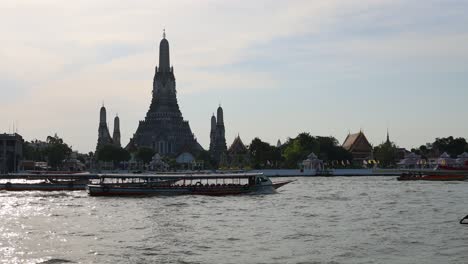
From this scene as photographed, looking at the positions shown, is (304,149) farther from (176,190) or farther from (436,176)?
(176,190)

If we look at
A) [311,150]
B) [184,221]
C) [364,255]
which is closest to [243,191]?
[184,221]

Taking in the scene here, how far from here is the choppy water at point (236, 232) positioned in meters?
36.1

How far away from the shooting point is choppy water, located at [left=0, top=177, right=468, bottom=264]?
3609 centimetres

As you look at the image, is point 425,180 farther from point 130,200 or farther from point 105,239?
Result: point 105,239

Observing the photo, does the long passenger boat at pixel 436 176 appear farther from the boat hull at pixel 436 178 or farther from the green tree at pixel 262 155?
the green tree at pixel 262 155

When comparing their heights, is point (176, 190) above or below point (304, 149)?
below

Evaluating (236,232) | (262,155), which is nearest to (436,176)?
(262,155)

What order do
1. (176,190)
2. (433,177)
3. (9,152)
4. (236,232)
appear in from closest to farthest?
(236,232) < (176,190) < (433,177) < (9,152)

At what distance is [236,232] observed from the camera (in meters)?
45.8

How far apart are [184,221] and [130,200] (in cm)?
2589

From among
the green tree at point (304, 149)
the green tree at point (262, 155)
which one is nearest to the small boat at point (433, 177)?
the green tree at point (304, 149)

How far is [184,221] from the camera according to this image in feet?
173

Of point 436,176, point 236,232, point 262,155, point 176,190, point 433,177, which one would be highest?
point 262,155

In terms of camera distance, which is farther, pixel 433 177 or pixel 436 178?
pixel 433 177
